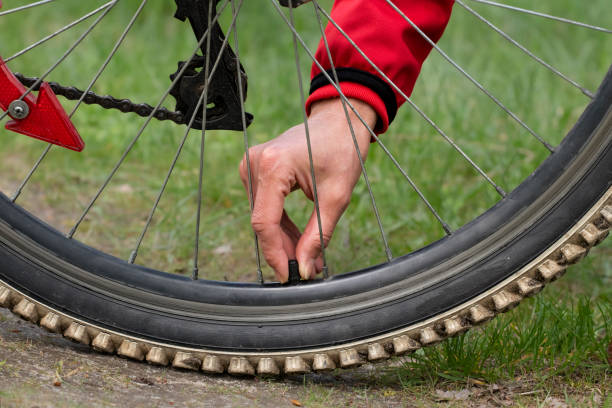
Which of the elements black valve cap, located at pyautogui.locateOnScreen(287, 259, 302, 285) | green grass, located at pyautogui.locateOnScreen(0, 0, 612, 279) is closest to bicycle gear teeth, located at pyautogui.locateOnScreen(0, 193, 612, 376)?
black valve cap, located at pyautogui.locateOnScreen(287, 259, 302, 285)

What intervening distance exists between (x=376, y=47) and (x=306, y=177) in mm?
300

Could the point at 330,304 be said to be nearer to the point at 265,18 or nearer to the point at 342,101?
the point at 342,101

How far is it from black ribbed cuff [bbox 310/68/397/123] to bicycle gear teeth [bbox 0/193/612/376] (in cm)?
47

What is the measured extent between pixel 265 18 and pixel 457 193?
84.7 inches

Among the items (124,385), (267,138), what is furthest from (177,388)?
(267,138)

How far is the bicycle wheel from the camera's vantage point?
1362mm

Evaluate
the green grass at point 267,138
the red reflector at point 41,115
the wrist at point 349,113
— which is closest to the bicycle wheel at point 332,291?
the red reflector at point 41,115

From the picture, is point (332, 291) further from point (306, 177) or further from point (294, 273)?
point (306, 177)

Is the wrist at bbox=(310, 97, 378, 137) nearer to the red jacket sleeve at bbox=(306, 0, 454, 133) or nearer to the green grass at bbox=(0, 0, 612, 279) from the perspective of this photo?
the red jacket sleeve at bbox=(306, 0, 454, 133)

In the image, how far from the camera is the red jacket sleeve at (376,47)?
1.59 meters

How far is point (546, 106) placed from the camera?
3.23 metres

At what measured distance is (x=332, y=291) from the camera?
4.75ft

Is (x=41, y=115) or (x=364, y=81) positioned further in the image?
(x=364, y=81)

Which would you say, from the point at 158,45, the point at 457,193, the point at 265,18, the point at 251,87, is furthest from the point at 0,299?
the point at 265,18
